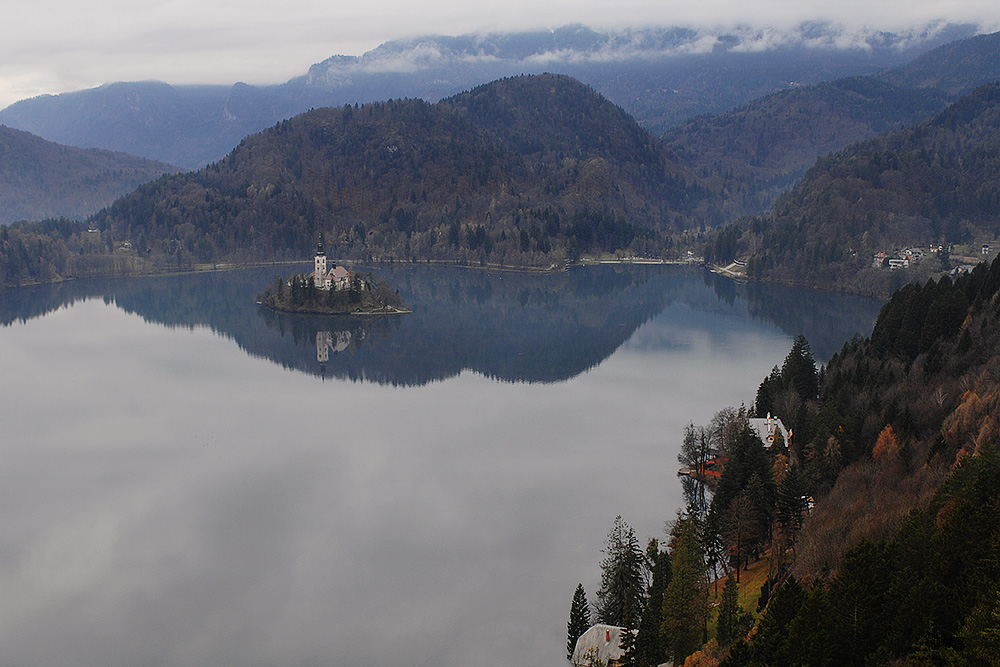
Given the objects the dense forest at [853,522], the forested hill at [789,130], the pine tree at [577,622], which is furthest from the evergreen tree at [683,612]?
the forested hill at [789,130]

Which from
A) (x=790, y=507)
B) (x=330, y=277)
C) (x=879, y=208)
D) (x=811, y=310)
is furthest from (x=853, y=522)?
(x=879, y=208)

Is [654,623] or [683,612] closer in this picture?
[683,612]

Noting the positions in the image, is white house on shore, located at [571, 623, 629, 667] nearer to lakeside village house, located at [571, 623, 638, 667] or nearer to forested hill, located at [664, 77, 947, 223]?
lakeside village house, located at [571, 623, 638, 667]

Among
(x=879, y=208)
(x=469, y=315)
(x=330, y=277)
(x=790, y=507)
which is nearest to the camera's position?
(x=790, y=507)

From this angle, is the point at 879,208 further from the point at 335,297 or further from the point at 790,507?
the point at 790,507

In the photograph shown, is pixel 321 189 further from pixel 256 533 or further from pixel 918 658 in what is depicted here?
pixel 918 658

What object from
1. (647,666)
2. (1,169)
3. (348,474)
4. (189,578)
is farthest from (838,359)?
(1,169)
